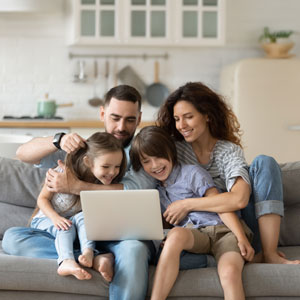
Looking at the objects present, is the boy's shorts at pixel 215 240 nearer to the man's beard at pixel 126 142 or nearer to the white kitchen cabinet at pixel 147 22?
the man's beard at pixel 126 142

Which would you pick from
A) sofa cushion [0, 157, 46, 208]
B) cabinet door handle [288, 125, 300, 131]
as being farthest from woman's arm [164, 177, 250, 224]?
cabinet door handle [288, 125, 300, 131]

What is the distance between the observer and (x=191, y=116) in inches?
109

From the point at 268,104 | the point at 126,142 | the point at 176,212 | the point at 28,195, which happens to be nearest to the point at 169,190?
the point at 176,212

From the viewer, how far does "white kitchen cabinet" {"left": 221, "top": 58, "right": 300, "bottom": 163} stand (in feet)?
17.1

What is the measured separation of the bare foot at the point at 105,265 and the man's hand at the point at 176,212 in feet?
1.13

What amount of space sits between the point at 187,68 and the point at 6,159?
3.02m

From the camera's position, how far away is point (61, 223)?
2473 mm

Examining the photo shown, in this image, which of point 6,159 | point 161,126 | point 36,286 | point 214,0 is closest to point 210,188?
point 161,126

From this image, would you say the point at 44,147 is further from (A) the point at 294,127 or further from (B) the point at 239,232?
(A) the point at 294,127

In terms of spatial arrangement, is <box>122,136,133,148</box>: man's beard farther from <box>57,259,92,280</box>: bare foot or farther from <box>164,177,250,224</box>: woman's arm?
<box>57,259,92,280</box>: bare foot

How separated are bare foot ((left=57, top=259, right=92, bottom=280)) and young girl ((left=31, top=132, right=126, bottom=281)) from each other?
5cm

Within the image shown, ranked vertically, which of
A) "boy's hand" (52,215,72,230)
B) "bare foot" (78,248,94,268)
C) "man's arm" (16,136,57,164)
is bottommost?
"bare foot" (78,248,94,268)

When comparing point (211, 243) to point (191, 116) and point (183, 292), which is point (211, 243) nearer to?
point (183, 292)

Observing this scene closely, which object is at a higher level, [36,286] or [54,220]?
[54,220]
